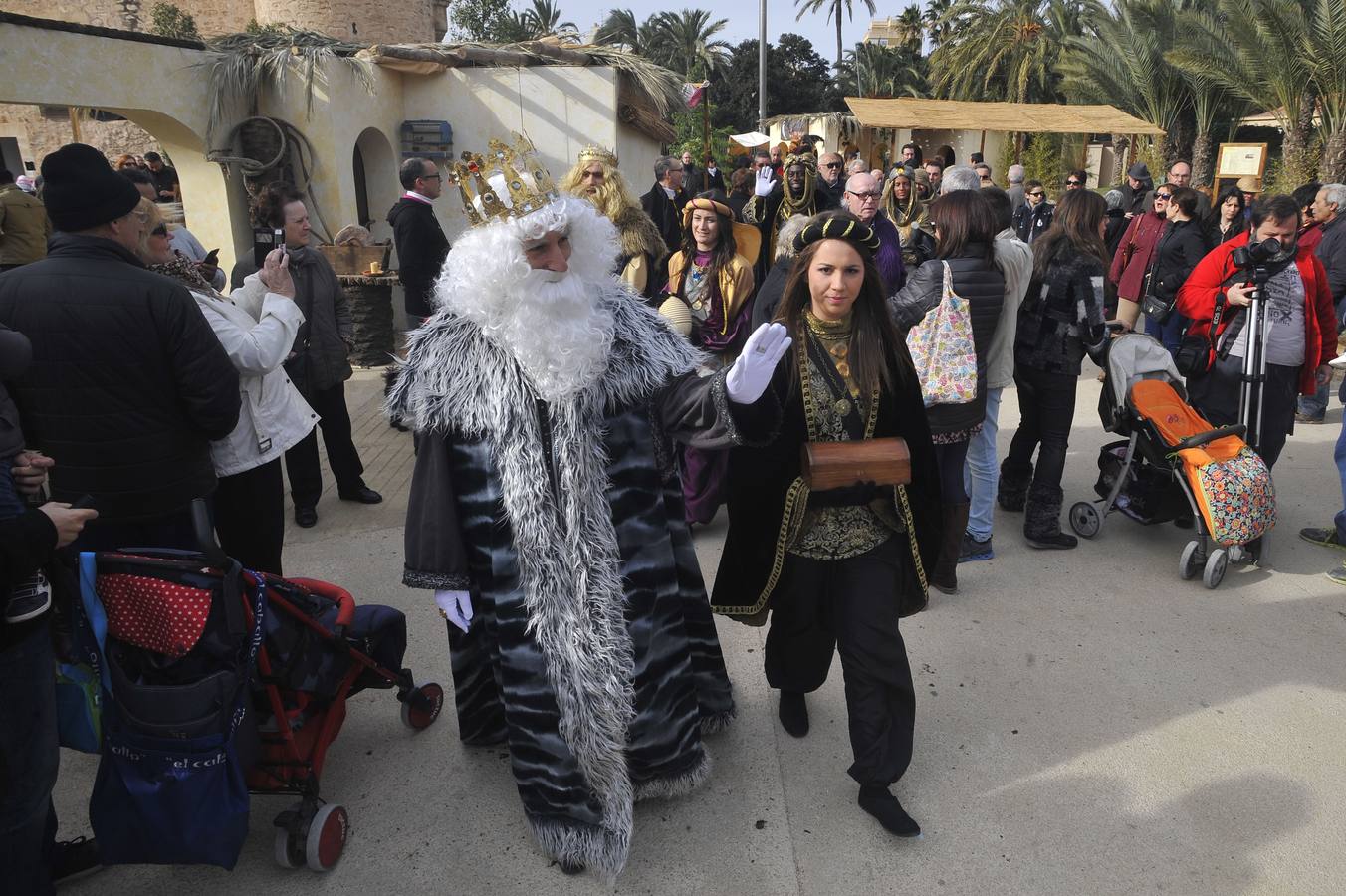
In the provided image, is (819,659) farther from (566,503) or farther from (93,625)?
(93,625)

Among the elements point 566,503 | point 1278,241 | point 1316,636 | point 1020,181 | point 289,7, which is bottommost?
point 1316,636

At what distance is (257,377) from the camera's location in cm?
338

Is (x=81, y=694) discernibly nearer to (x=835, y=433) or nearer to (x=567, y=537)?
(x=567, y=537)

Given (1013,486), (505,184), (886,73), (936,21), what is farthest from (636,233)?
(886,73)

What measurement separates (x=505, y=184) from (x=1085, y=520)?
3974 millimetres

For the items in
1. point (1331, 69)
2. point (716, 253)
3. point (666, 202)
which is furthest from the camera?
point (1331, 69)

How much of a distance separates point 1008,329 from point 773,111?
175 feet

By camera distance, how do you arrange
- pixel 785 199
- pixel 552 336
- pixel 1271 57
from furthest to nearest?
1. pixel 1271 57
2. pixel 785 199
3. pixel 552 336

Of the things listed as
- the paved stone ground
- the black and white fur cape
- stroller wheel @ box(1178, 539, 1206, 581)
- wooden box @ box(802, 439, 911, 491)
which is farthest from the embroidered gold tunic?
stroller wheel @ box(1178, 539, 1206, 581)

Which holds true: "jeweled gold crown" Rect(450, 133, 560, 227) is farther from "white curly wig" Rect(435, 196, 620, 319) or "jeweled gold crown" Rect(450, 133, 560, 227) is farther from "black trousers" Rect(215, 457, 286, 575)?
"black trousers" Rect(215, 457, 286, 575)

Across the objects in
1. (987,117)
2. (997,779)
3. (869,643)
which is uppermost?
(987,117)

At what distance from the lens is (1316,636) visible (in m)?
3.88

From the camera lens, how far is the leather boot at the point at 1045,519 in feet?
15.5

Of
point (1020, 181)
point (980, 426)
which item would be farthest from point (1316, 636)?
point (1020, 181)
